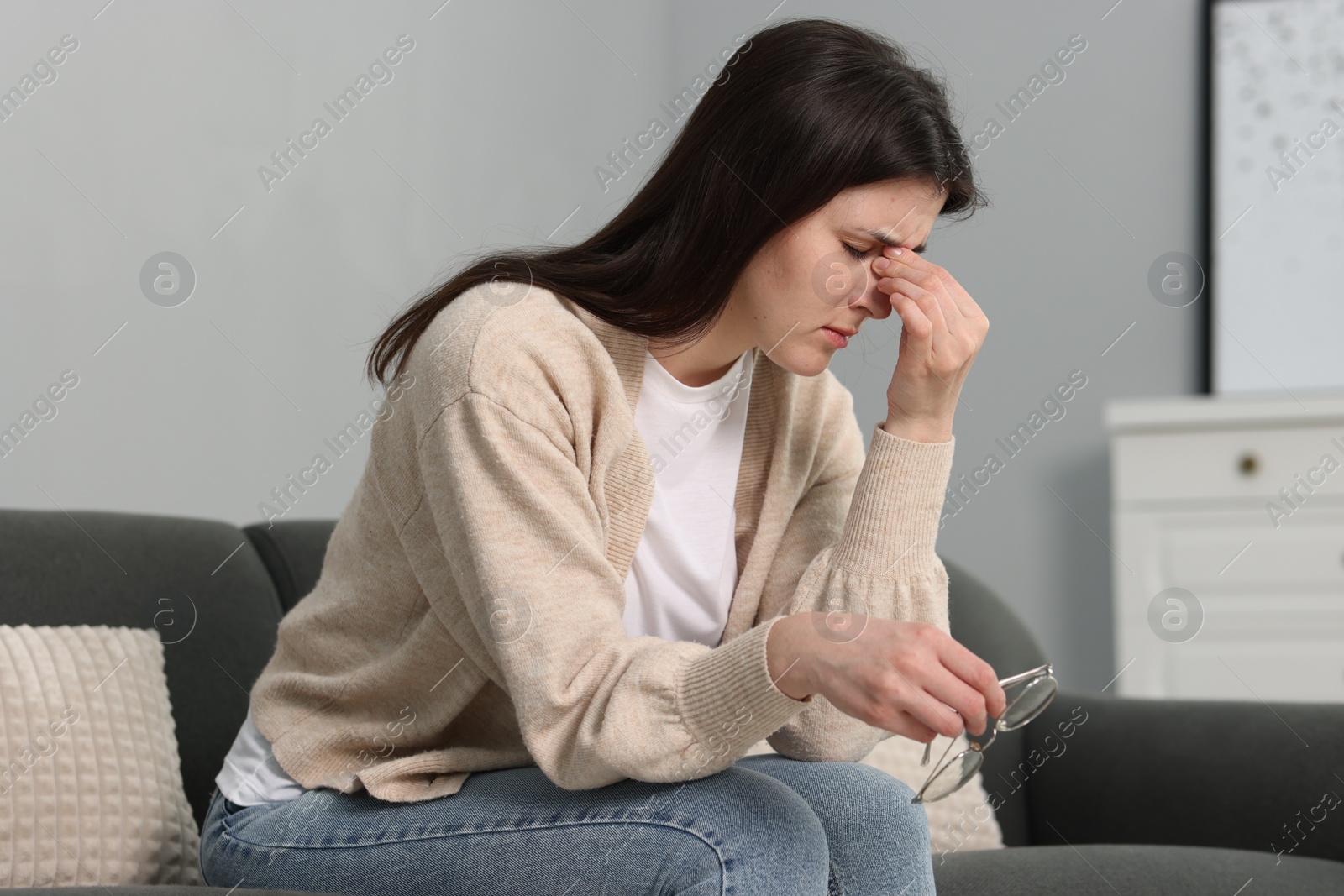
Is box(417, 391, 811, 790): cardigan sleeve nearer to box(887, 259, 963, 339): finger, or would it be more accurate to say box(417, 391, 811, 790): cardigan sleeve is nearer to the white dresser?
box(887, 259, 963, 339): finger

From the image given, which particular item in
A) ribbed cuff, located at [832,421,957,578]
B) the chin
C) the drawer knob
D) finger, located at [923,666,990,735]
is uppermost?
the chin

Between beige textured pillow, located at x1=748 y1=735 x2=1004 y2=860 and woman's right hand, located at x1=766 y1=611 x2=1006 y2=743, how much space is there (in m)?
0.63

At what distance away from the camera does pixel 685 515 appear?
1.10 m

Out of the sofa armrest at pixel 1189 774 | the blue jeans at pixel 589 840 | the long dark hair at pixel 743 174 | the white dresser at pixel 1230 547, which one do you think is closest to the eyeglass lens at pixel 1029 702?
the blue jeans at pixel 589 840

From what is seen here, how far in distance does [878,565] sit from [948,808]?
50 centimetres

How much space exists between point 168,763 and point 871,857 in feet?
2.06

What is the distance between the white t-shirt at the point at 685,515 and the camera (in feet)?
3.48

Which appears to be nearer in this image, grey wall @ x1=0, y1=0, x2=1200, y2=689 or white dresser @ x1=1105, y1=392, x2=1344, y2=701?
grey wall @ x1=0, y1=0, x2=1200, y2=689

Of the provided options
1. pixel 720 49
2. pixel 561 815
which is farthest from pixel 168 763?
pixel 720 49

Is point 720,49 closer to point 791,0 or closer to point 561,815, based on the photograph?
point 791,0

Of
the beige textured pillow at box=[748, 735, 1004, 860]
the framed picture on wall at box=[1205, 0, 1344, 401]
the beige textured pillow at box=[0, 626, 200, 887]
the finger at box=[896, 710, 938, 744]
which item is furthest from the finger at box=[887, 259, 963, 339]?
the framed picture on wall at box=[1205, 0, 1344, 401]

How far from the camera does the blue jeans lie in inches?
31.0

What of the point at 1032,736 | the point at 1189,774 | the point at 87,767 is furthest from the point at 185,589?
the point at 1189,774

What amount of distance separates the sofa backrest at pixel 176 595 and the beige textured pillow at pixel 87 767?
39 mm
